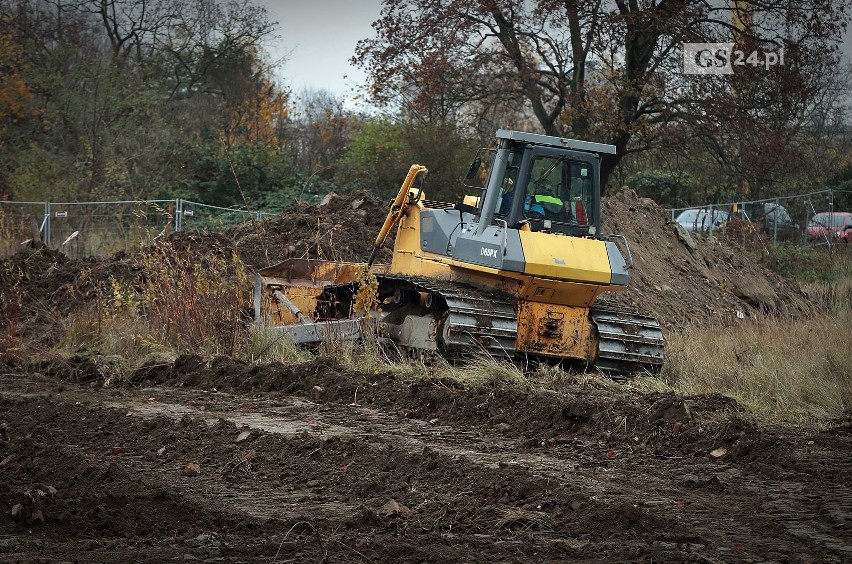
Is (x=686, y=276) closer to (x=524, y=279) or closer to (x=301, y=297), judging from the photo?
(x=301, y=297)

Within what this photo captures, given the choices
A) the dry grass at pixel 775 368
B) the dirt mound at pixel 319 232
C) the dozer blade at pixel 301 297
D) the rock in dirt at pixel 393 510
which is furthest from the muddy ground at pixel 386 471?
the dirt mound at pixel 319 232

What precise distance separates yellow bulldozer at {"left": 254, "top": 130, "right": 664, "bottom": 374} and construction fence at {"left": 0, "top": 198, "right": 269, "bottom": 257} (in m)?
9.94

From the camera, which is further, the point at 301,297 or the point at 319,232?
the point at 319,232

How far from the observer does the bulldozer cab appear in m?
12.8

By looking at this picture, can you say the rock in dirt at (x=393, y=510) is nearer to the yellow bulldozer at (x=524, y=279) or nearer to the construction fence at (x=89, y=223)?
the yellow bulldozer at (x=524, y=279)

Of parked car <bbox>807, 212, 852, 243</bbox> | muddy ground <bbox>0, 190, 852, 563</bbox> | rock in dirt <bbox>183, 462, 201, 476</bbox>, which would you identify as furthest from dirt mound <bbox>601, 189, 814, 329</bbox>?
rock in dirt <bbox>183, 462, 201, 476</bbox>

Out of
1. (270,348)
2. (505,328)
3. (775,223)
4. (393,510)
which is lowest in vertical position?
(270,348)

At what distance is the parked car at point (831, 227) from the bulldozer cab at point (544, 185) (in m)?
15.0

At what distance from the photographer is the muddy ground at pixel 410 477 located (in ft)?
17.4

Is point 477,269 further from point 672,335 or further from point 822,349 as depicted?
point 672,335

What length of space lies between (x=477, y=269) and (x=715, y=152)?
13.7m

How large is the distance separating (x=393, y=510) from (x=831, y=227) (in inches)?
Result: 944

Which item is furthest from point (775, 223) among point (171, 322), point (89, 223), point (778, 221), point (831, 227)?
point (171, 322)

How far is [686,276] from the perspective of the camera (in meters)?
21.0
